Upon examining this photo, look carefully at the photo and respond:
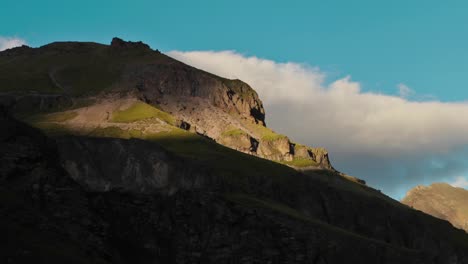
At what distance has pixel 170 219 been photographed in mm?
133875

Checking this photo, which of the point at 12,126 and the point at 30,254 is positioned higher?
the point at 12,126

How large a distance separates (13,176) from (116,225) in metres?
28.0

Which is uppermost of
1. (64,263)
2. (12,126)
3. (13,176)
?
(12,126)

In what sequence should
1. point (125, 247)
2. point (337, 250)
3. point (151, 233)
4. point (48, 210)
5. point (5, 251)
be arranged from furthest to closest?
point (337, 250) → point (151, 233) → point (125, 247) → point (48, 210) → point (5, 251)

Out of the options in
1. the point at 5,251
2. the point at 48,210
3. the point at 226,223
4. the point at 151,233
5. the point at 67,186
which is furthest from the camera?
the point at 226,223

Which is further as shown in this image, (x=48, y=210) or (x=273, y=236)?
(x=273, y=236)

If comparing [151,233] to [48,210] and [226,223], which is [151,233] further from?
[48,210]

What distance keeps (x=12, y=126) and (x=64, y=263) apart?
3031 centimetres

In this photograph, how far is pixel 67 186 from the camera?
98.6 meters

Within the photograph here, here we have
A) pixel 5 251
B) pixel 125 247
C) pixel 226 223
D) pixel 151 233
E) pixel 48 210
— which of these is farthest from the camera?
pixel 226 223

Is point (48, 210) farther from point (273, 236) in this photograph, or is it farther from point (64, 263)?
point (273, 236)

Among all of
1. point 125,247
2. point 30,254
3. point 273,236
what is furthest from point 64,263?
point 273,236

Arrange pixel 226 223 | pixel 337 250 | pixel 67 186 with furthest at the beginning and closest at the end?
pixel 337 250
pixel 226 223
pixel 67 186

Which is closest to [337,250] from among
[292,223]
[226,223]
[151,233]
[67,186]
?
[292,223]
